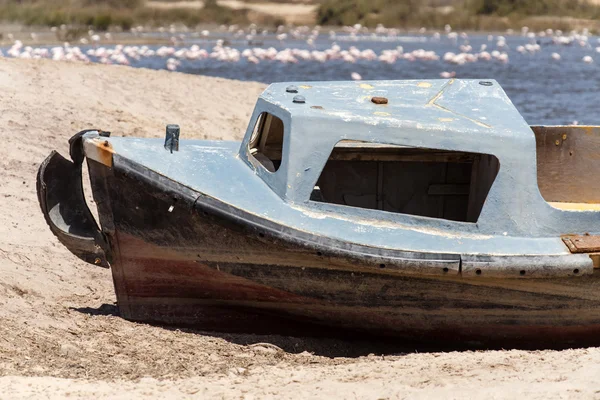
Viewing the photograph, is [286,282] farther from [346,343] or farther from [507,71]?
[507,71]

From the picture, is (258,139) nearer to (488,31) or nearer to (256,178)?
(256,178)

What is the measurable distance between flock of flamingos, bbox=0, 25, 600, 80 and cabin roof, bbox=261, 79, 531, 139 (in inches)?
589

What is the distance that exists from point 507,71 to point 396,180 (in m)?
21.7

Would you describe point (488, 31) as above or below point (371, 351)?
below

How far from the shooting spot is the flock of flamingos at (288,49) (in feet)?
91.7

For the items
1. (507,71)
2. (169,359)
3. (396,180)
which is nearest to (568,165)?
(396,180)

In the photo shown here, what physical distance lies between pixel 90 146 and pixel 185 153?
0.63 meters

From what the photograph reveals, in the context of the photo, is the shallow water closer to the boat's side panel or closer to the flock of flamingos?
the flock of flamingos

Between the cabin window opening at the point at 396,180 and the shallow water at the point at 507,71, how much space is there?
10.8m

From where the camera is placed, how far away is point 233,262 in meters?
6.19

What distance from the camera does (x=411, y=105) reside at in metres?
6.59

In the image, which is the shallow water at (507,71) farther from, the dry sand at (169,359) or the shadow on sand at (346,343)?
the shadow on sand at (346,343)

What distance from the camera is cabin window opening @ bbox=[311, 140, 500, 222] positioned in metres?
7.18

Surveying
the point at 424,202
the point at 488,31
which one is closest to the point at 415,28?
the point at 488,31
